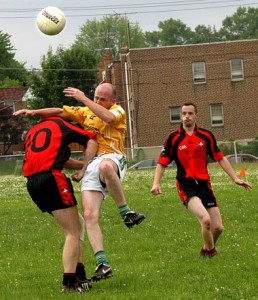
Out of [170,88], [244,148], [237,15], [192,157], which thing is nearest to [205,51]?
[170,88]

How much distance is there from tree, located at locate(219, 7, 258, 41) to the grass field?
408 ft

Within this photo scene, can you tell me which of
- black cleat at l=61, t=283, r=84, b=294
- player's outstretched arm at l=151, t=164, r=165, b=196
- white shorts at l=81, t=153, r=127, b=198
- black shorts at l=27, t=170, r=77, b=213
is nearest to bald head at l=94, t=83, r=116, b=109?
white shorts at l=81, t=153, r=127, b=198

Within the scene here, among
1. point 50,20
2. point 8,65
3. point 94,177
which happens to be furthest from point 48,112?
point 8,65

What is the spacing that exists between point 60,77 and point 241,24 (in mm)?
79889

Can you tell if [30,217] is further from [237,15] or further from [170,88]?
[237,15]

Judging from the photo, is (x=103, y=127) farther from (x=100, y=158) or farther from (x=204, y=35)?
(x=204, y=35)

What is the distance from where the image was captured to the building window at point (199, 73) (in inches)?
2362

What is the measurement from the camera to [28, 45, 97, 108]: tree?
67.8m

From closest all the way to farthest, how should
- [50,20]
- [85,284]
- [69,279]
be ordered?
1. [69,279]
2. [85,284]
3. [50,20]

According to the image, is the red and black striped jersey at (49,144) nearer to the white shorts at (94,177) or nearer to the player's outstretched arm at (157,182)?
the white shorts at (94,177)

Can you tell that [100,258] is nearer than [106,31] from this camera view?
Yes

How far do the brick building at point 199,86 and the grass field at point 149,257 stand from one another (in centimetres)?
4142

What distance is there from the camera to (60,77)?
226 ft

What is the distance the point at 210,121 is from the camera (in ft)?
198
